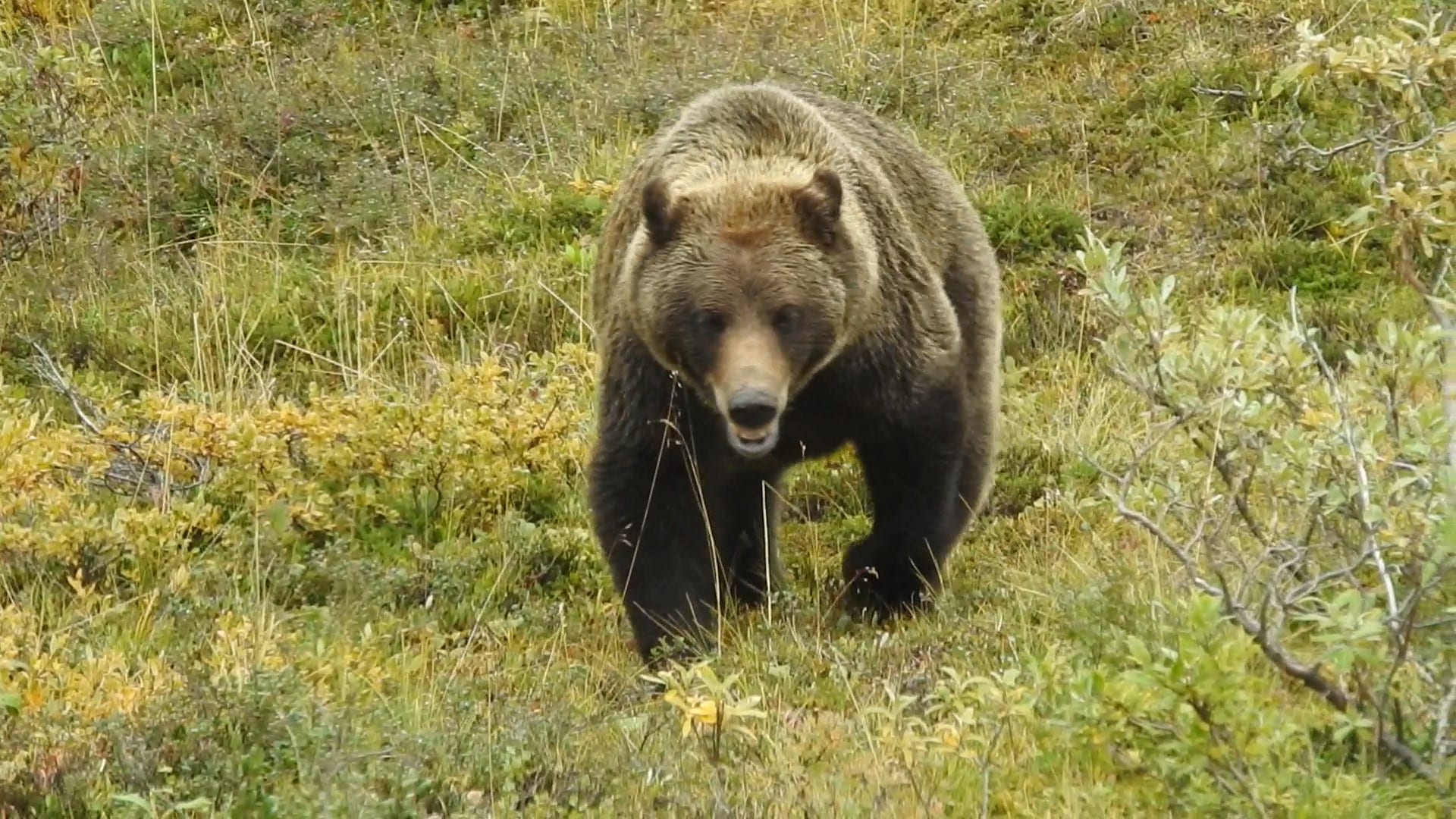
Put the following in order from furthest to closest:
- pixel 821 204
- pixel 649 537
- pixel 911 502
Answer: pixel 911 502, pixel 649 537, pixel 821 204

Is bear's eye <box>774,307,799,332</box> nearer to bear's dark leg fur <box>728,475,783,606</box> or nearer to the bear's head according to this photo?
the bear's head

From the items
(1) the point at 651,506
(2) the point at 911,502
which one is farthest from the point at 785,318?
(2) the point at 911,502

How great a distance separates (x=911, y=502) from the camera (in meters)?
6.21

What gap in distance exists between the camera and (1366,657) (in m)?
3.62

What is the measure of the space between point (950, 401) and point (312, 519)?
2199 mm

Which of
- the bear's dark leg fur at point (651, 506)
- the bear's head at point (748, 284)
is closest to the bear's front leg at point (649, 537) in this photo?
the bear's dark leg fur at point (651, 506)

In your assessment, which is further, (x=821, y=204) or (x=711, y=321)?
(x=821, y=204)

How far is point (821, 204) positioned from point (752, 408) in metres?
0.68

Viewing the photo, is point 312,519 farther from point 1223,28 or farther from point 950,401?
→ point 1223,28

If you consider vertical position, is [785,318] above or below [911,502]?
above

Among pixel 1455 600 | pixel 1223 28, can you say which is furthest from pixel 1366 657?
pixel 1223 28

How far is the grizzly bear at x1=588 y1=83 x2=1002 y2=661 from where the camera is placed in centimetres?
562

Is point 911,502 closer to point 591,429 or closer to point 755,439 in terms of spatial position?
point 755,439

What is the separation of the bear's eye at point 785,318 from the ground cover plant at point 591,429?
2.94ft
